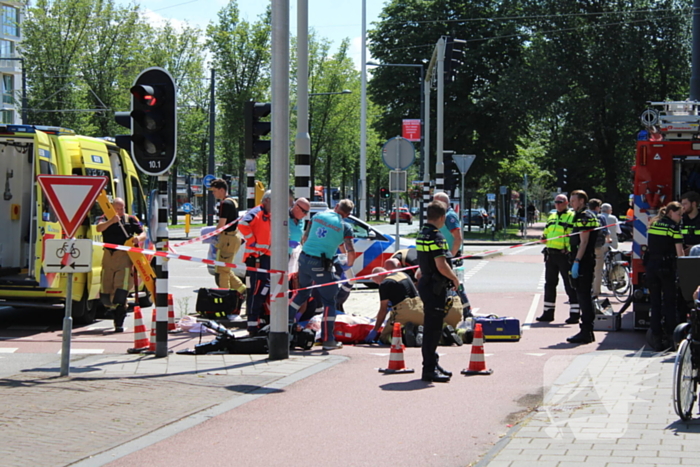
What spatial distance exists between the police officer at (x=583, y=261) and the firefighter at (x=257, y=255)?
393 cm

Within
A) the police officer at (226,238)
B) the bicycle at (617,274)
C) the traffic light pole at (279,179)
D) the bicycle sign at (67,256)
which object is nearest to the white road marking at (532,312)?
the bicycle at (617,274)

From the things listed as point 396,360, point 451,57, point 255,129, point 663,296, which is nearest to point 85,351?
point 255,129

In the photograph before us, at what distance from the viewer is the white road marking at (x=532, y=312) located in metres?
13.1

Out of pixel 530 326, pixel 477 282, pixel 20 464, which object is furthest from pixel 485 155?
pixel 20 464

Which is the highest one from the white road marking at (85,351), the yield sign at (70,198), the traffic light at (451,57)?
the traffic light at (451,57)

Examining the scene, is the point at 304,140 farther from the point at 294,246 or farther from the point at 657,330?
the point at 657,330

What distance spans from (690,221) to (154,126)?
20.7 ft

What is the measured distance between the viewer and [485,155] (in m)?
48.3

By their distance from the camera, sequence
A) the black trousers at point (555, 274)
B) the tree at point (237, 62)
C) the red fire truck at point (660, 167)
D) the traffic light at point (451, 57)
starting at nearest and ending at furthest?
the red fire truck at point (660, 167) < the black trousers at point (555, 274) < the traffic light at point (451, 57) < the tree at point (237, 62)

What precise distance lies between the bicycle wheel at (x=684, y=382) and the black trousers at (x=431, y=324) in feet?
7.92

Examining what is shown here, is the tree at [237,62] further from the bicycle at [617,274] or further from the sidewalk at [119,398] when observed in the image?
the sidewalk at [119,398]

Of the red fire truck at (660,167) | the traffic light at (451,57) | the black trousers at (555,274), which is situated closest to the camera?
the red fire truck at (660,167)

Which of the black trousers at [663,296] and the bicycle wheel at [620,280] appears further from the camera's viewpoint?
the bicycle wheel at [620,280]

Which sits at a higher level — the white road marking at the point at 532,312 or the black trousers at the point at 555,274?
the black trousers at the point at 555,274
